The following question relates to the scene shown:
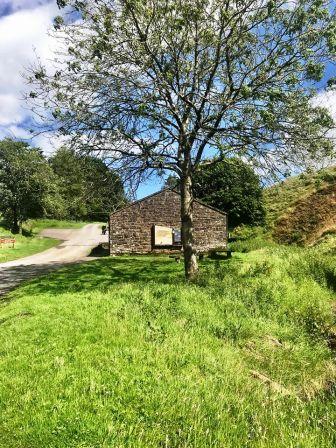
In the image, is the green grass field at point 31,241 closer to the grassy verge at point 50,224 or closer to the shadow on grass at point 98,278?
the grassy verge at point 50,224

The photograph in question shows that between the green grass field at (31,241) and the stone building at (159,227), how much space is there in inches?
344

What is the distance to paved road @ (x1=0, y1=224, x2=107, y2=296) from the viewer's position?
21.5m

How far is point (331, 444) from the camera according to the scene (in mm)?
5016

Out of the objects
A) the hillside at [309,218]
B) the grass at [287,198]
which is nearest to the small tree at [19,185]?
the grass at [287,198]

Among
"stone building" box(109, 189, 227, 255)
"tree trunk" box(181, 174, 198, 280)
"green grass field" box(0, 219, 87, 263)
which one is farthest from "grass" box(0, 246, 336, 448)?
"green grass field" box(0, 219, 87, 263)

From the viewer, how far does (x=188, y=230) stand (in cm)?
1727

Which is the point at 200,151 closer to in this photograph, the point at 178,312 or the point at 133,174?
the point at 133,174

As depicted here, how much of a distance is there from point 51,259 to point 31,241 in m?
15.5

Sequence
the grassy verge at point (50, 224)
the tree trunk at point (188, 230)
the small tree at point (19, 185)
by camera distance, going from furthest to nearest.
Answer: the grassy verge at point (50, 224) < the small tree at point (19, 185) < the tree trunk at point (188, 230)

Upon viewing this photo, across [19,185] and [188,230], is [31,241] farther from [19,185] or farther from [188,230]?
[188,230]

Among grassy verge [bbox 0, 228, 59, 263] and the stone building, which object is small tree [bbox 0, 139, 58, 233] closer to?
grassy verge [bbox 0, 228, 59, 263]

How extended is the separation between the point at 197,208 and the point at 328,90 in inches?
844

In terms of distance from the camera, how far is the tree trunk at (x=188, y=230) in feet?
55.7

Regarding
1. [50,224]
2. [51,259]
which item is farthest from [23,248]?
[50,224]
